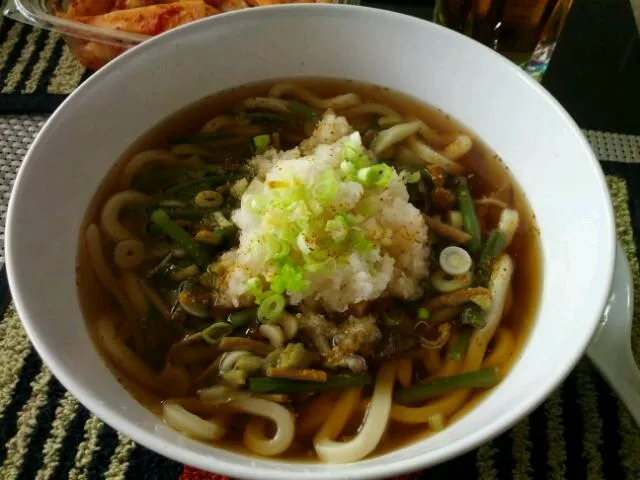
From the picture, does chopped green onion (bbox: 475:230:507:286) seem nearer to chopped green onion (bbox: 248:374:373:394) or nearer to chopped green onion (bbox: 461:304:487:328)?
chopped green onion (bbox: 461:304:487:328)

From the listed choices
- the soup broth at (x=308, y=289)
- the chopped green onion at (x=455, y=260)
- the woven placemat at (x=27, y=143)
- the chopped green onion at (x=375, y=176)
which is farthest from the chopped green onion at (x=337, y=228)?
the woven placemat at (x=27, y=143)

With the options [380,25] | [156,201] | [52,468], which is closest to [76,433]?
[52,468]

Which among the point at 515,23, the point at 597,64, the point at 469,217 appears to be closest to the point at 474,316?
the point at 469,217

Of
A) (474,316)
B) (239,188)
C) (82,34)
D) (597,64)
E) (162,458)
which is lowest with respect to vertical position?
(162,458)

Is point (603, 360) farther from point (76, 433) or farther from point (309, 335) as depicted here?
point (76, 433)

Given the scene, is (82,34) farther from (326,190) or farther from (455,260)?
(455,260)

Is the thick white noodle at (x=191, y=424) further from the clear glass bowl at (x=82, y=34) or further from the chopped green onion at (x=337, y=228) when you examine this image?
the clear glass bowl at (x=82, y=34)

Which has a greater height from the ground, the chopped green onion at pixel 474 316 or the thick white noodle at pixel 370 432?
the chopped green onion at pixel 474 316
